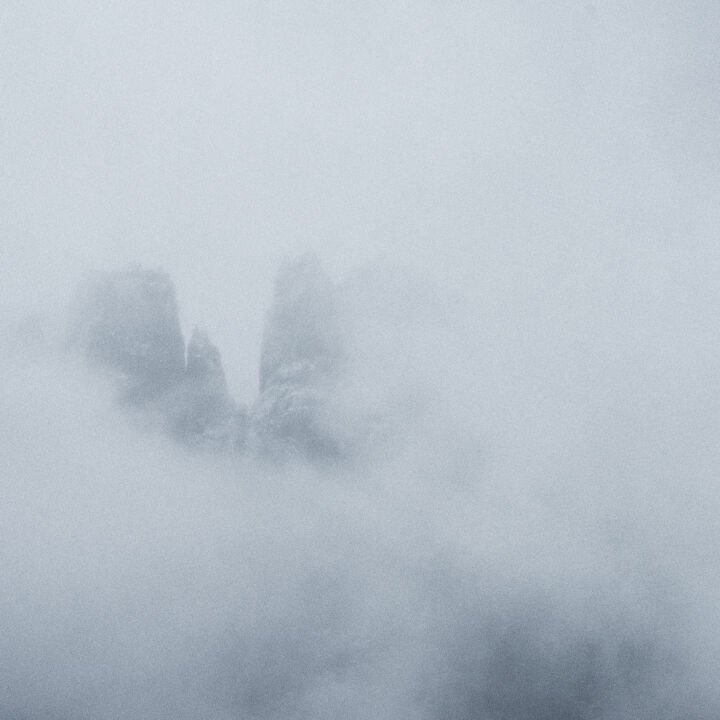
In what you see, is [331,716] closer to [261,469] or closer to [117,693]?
[117,693]

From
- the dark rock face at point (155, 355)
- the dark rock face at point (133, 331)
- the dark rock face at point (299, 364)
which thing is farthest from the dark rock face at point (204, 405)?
the dark rock face at point (299, 364)

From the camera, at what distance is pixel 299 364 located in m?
182

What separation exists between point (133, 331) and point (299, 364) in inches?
1399

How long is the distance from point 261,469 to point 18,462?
50.7 meters

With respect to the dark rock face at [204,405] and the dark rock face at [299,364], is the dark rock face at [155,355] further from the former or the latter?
the dark rock face at [299,364]

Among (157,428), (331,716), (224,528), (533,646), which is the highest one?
(157,428)

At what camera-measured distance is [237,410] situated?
191 metres

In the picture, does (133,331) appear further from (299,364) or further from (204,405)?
(299,364)

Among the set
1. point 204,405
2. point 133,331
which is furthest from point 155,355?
point 204,405

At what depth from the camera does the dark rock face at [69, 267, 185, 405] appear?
581ft

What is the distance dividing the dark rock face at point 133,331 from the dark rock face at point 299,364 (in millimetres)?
20862

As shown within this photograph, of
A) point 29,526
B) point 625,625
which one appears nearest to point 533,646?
point 625,625

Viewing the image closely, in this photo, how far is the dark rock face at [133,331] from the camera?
17712 cm

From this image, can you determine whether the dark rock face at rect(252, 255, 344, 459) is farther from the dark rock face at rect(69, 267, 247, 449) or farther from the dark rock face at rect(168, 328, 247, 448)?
the dark rock face at rect(69, 267, 247, 449)
